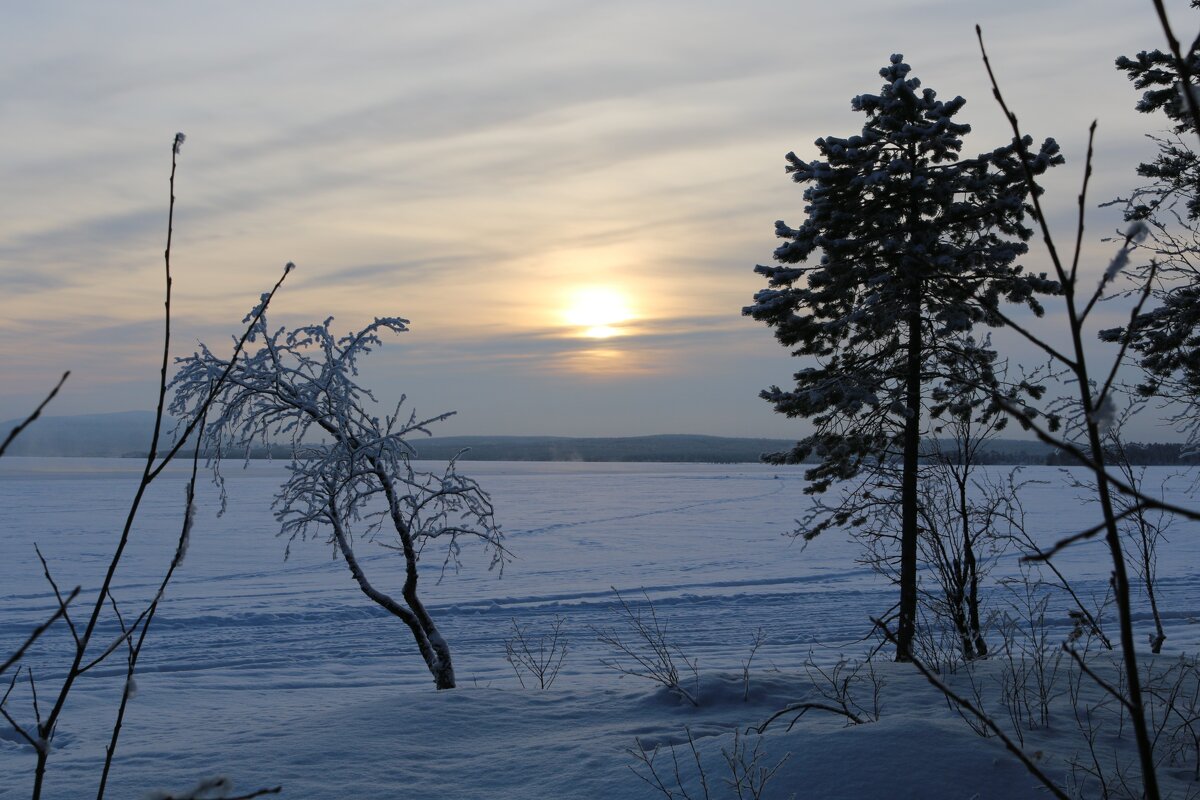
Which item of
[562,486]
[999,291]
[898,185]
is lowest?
[562,486]

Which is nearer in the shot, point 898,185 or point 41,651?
point 898,185

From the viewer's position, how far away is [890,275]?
463 inches

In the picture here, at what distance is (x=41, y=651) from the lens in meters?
15.1

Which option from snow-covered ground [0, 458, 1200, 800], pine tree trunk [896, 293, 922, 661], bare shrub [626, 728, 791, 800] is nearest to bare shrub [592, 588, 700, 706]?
snow-covered ground [0, 458, 1200, 800]

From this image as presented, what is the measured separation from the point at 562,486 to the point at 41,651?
1972 inches

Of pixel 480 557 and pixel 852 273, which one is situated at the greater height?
pixel 852 273

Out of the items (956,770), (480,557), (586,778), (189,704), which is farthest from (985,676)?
(480,557)

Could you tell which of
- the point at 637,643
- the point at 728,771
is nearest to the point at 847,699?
the point at 728,771

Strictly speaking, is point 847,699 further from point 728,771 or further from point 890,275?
point 890,275

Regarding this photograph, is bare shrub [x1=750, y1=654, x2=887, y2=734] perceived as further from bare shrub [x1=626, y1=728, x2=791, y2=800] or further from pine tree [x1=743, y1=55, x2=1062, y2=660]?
pine tree [x1=743, y1=55, x2=1062, y2=660]

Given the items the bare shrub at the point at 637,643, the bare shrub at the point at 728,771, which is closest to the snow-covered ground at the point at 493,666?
the bare shrub at the point at 728,771

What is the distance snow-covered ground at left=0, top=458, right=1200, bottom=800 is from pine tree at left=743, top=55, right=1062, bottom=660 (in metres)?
3.75

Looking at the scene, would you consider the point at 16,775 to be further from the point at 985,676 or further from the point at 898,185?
the point at 898,185

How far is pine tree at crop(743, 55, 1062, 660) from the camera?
463 inches
